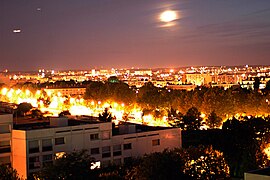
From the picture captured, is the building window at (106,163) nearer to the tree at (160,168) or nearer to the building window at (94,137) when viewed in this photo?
the building window at (94,137)

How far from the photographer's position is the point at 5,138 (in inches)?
568

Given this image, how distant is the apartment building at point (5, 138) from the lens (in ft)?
46.7

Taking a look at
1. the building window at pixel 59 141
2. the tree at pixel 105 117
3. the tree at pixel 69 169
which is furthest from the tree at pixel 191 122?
the tree at pixel 69 169

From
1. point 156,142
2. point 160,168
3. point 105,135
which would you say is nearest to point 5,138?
point 105,135

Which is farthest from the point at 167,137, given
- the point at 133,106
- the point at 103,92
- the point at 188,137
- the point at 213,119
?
the point at 103,92

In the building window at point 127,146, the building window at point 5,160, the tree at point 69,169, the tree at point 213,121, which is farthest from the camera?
the tree at point 213,121

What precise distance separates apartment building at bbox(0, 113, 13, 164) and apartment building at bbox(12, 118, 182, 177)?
0.21m

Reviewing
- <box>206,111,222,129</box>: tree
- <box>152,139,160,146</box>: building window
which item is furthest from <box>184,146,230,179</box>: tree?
<box>206,111,222,129</box>: tree

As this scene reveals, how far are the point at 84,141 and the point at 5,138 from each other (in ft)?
A: 8.58

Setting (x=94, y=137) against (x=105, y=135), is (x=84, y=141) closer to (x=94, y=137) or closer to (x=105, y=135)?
(x=94, y=137)

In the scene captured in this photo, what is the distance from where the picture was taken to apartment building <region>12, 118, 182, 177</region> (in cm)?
1407

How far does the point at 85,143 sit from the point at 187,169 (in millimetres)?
4072

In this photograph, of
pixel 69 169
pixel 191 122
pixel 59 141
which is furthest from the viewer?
pixel 191 122

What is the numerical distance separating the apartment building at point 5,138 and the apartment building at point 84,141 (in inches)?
8.1
